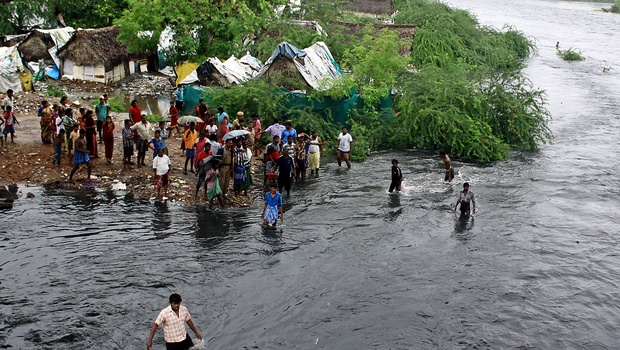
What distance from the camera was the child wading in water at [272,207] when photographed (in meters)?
12.6

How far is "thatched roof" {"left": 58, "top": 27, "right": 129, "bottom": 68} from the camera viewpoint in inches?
1049

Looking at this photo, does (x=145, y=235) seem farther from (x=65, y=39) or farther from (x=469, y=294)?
(x=65, y=39)

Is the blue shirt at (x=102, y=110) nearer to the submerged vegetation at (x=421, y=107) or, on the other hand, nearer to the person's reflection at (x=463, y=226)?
the submerged vegetation at (x=421, y=107)

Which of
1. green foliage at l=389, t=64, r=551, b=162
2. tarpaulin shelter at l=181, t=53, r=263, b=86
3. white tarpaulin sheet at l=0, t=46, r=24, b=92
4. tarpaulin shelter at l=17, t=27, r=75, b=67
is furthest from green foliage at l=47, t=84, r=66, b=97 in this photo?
green foliage at l=389, t=64, r=551, b=162

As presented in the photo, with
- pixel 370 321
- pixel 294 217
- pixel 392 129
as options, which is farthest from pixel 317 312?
pixel 392 129

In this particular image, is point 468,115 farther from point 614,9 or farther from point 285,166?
point 614,9

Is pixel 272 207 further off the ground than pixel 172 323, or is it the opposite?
pixel 272 207

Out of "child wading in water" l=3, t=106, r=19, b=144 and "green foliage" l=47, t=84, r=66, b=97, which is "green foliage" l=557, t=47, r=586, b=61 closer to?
"green foliage" l=47, t=84, r=66, b=97

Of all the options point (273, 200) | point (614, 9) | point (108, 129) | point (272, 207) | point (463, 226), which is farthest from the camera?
point (614, 9)

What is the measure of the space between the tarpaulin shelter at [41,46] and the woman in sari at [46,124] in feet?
39.0

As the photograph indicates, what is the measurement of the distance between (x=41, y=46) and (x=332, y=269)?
70.1ft

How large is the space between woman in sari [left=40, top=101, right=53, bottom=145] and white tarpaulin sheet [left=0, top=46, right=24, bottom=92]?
7.41 meters

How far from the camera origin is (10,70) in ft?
76.3

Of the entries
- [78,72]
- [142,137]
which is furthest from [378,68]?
[78,72]
